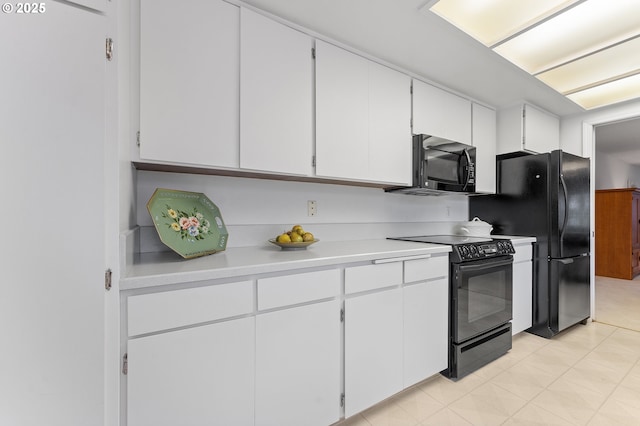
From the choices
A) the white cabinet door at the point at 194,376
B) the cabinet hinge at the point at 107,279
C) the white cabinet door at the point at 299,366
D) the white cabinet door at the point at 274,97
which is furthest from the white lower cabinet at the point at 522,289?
the cabinet hinge at the point at 107,279

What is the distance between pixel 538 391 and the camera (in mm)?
1797

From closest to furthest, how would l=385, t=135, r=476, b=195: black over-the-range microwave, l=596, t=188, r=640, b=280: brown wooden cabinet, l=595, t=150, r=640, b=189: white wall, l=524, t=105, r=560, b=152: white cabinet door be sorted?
l=385, t=135, r=476, b=195: black over-the-range microwave
l=524, t=105, r=560, b=152: white cabinet door
l=596, t=188, r=640, b=280: brown wooden cabinet
l=595, t=150, r=640, b=189: white wall

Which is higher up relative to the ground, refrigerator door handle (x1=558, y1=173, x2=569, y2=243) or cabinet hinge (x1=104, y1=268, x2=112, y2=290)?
refrigerator door handle (x1=558, y1=173, x2=569, y2=243)

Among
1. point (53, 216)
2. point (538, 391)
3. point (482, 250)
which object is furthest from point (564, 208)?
point (53, 216)

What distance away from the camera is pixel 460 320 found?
6.25 ft

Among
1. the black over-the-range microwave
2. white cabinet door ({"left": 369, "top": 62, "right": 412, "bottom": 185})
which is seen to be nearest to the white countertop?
white cabinet door ({"left": 369, "top": 62, "right": 412, "bottom": 185})

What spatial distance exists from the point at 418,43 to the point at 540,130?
79.4 inches

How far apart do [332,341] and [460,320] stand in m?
1.03

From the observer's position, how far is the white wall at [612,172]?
5.57 meters

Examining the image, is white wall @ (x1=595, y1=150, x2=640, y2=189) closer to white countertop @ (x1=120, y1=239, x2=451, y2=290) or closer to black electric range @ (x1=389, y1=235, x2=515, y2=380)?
black electric range @ (x1=389, y1=235, x2=515, y2=380)

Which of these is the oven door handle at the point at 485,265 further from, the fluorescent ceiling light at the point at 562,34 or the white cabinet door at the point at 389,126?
the fluorescent ceiling light at the point at 562,34

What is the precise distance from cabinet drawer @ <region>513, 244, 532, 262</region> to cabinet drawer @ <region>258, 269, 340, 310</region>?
1953mm

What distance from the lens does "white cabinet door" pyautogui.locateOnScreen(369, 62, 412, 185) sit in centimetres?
198

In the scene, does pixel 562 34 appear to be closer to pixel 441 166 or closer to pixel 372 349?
pixel 441 166
